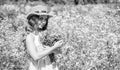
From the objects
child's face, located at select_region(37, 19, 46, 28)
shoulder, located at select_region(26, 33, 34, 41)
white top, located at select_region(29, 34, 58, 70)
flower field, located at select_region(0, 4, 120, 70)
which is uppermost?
child's face, located at select_region(37, 19, 46, 28)

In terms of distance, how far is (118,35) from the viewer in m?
5.77

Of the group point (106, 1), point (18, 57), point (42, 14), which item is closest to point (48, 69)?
point (42, 14)

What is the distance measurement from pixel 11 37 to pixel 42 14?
2.86 metres

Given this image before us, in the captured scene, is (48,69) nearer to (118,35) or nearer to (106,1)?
(118,35)

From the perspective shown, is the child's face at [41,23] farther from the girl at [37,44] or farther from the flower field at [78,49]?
the flower field at [78,49]

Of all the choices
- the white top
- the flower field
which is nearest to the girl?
the white top

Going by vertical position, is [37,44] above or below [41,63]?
above

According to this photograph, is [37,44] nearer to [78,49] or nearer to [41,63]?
[41,63]

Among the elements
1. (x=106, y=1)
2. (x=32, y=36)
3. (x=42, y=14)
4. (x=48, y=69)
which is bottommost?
(x=106, y=1)

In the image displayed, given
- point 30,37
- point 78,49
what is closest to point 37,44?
point 30,37

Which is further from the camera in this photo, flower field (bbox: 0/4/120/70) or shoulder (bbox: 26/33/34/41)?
flower field (bbox: 0/4/120/70)

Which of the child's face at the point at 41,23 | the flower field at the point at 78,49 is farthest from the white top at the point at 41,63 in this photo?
the flower field at the point at 78,49

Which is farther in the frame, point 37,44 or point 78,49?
point 78,49

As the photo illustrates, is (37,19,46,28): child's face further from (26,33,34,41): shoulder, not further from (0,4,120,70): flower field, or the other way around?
(0,4,120,70): flower field
